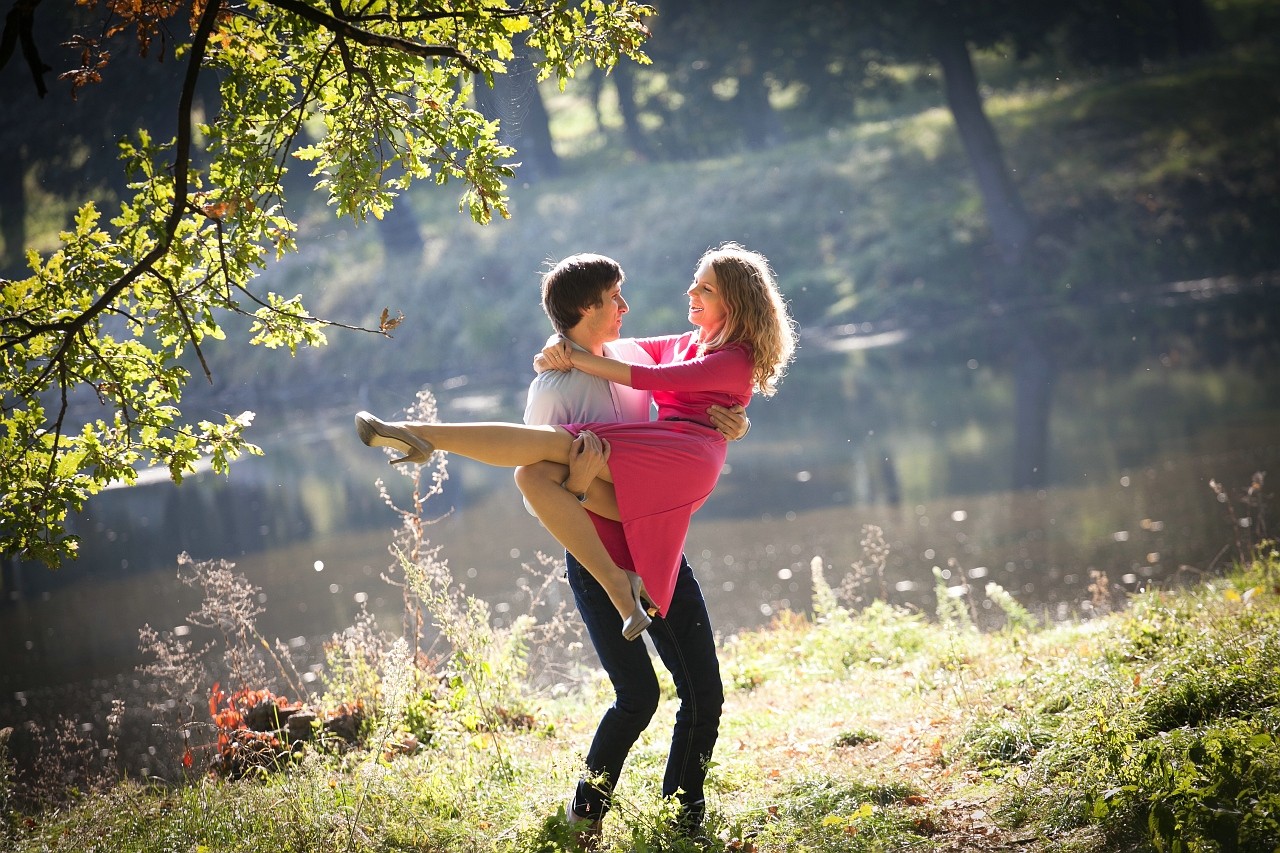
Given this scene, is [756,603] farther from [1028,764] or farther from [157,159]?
[157,159]

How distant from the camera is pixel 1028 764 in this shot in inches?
174

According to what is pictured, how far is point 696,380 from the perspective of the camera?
427 cm

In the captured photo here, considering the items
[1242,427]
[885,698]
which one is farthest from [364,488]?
[885,698]

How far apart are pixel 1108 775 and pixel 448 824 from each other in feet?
7.71

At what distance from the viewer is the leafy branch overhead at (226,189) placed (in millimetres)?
4309

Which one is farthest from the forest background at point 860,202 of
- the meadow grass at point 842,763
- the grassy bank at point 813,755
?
the meadow grass at point 842,763

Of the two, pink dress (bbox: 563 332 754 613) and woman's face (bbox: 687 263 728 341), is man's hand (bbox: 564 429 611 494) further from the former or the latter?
woman's face (bbox: 687 263 728 341)

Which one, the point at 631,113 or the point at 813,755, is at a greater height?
the point at 631,113

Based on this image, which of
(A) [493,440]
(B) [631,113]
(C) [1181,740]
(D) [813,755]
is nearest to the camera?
(C) [1181,740]

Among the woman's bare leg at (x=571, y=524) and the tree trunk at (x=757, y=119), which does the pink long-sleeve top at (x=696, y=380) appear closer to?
the woman's bare leg at (x=571, y=524)

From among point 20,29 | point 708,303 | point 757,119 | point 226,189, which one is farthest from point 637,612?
point 757,119

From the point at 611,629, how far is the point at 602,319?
112 centimetres

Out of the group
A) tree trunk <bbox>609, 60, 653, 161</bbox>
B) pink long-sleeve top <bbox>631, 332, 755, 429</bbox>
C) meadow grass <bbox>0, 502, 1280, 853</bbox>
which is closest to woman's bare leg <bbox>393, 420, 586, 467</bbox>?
pink long-sleeve top <bbox>631, 332, 755, 429</bbox>

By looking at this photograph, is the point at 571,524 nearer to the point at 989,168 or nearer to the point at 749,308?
the point at 749,308
